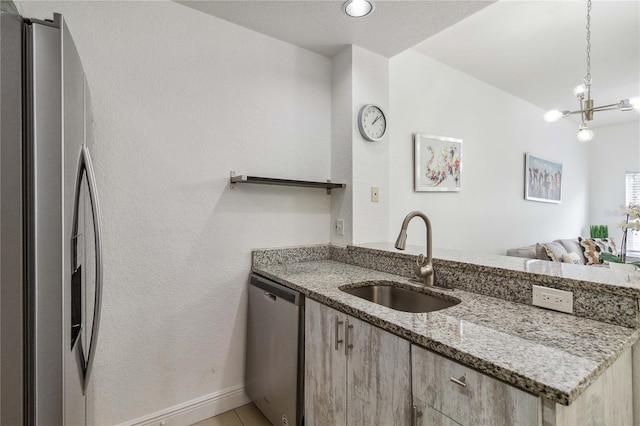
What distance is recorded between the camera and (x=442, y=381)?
92 cm

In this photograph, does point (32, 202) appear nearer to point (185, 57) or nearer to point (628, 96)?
point (185, 57)

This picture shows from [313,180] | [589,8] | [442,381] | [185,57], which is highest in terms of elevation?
[589,8]

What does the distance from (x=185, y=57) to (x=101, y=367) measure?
→ 5.73 feet

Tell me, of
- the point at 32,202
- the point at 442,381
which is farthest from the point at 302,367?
the point at 32,202

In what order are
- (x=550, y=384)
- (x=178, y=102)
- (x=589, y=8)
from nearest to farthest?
(x=550, y=384) → (x=178, y=102) → (x=589, y=8)

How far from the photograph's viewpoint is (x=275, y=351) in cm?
171

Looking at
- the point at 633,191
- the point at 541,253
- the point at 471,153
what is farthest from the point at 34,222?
the point at 633,191

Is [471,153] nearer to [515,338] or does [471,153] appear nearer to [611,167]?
[515,338]

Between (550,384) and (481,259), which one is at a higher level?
(481,259)

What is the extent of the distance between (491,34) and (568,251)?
9.57 ft

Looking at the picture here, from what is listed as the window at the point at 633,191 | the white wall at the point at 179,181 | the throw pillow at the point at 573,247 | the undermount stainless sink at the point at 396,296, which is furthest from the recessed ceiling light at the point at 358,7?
the window at the point at 633,191

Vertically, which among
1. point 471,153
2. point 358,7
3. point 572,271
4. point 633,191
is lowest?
point 572,271

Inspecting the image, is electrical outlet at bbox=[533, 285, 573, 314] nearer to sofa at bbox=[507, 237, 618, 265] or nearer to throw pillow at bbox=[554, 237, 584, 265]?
sofa at bbox=[507, 237, 618, 265]

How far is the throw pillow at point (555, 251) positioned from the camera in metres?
3.15
